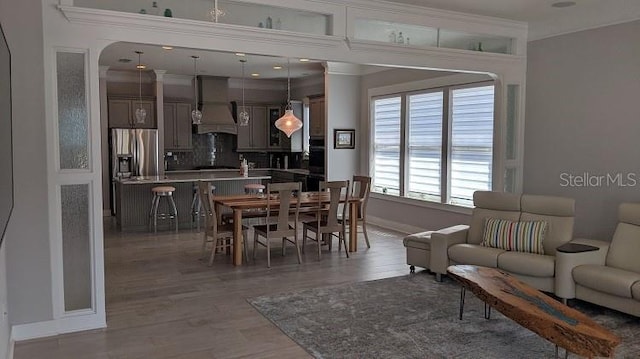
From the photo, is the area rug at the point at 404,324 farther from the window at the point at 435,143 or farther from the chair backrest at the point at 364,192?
the window at the point at 435,143

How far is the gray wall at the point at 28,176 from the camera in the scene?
394cm

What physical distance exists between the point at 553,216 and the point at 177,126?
25.7 feet

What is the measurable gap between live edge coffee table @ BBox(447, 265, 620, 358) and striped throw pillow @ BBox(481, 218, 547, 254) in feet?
3.36

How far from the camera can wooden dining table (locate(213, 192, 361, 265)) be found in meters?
6.39

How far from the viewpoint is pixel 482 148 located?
23.8 ft

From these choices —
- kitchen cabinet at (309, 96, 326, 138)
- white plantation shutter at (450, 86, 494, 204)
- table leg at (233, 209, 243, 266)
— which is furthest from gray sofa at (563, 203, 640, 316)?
kitchen cabinet at (309, 96, 326, 138)

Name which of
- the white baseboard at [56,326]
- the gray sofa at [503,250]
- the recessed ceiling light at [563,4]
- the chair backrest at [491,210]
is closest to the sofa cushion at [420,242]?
the gray sofa at [503,250]

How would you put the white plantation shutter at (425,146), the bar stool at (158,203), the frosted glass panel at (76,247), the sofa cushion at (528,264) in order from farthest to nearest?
the bar stool at (158,203) < the white plantation shutter at (425,146) < the sofa cushion at (528,264) < the frosted glass panel at (76,247)

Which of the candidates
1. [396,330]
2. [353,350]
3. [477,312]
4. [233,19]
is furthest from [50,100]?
[477,312]

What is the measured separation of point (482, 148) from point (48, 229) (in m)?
5.43

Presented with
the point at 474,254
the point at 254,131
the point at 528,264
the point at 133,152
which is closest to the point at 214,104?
the point at 254,131

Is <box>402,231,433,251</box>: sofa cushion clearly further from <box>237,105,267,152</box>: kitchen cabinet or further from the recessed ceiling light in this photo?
<box>237,105,267,152</box>: kitchen cabinet

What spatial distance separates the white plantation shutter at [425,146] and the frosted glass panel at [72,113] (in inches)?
208

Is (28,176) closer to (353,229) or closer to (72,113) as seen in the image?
(72,113)
